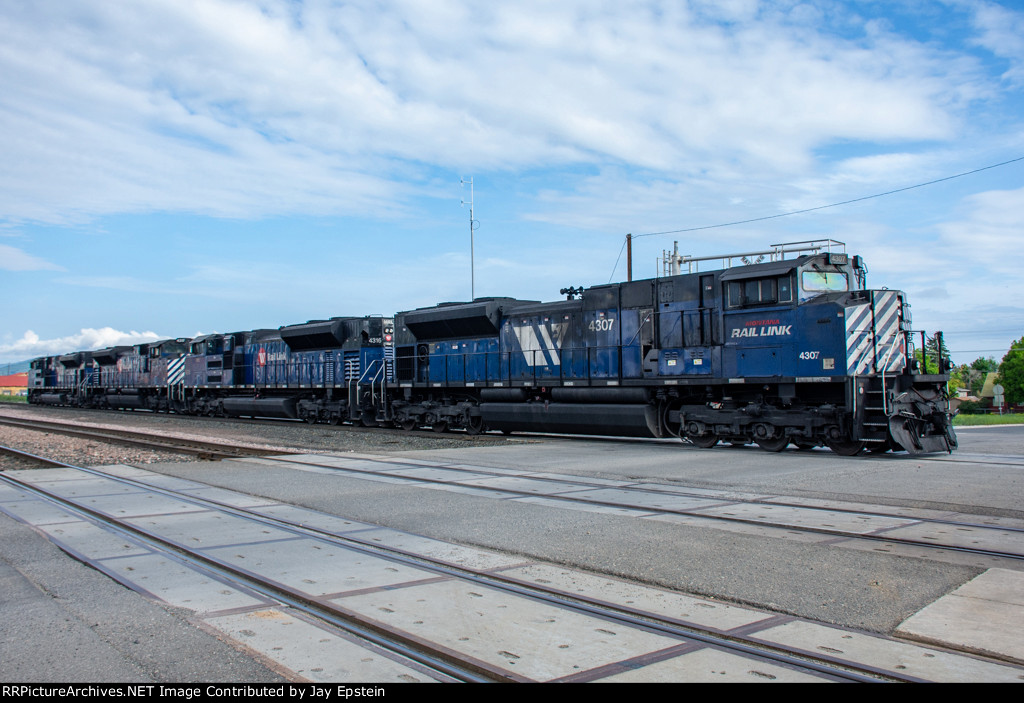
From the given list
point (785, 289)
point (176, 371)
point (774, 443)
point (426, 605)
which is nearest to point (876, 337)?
point (785, 289)

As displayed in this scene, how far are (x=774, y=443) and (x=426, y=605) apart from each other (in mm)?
11030

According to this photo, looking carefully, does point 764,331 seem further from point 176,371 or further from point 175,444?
point 176,371

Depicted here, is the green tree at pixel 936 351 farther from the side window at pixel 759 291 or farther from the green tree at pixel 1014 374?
the green tree at pixel 1014 374

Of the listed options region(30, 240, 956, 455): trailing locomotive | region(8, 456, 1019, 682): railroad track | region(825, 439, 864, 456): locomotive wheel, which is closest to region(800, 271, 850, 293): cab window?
region(30, 240, 956, 455): trailing locomotive

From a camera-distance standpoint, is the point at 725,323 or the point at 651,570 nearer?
the point at 651,570

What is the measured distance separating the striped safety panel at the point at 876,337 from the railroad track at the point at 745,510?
5.49 m

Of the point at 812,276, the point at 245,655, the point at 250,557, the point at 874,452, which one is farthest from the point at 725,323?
the point at 245,655

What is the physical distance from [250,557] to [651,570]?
3.08 metres

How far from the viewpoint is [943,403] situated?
13.2m

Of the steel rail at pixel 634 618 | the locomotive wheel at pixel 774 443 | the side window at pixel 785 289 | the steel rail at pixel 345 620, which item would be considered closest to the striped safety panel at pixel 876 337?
the side window at pixel 785 289

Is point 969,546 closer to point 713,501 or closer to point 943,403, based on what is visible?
point 713,501

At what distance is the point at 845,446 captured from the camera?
1327cm

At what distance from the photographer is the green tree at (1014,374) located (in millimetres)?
80688

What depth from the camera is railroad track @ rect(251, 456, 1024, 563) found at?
20.1 feet
